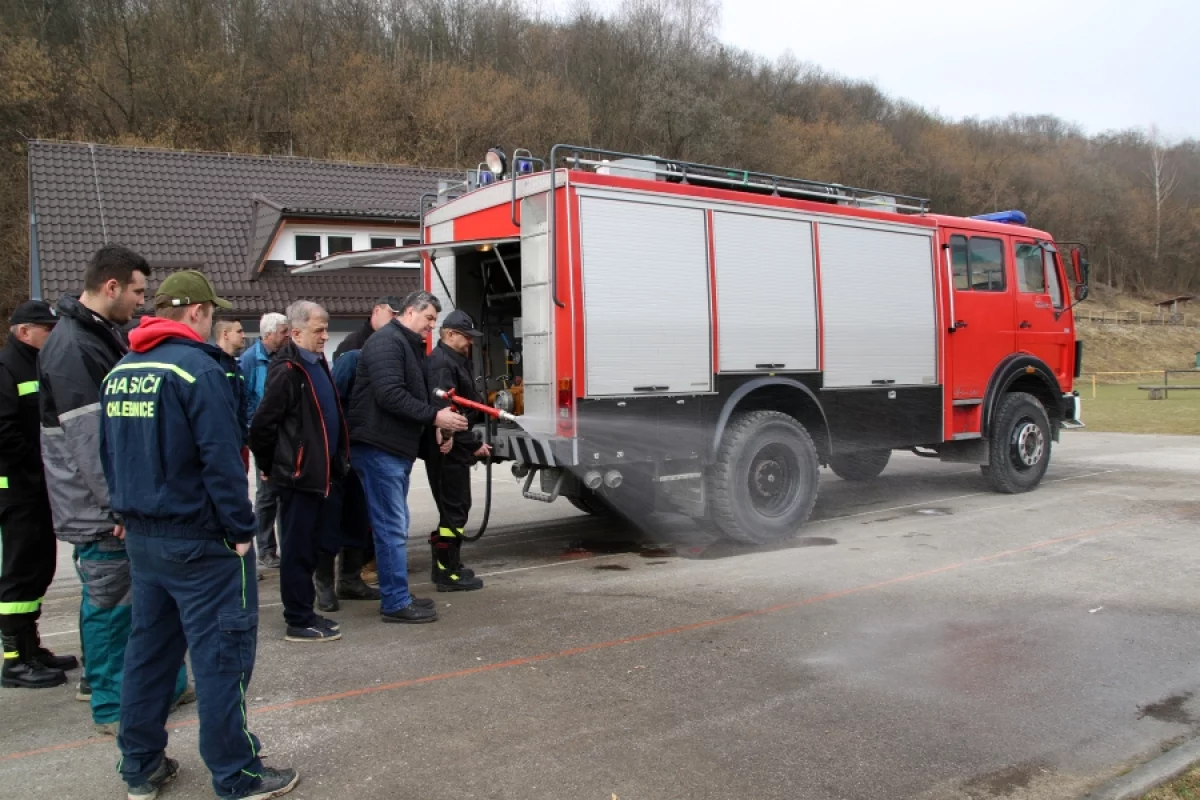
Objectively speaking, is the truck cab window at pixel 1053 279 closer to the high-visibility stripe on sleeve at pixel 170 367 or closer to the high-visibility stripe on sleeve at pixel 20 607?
the high-visibility stripe on sleeve at pixel 170 367

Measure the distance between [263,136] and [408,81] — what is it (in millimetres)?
6797

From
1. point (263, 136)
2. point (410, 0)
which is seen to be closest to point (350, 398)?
point (263, 136)

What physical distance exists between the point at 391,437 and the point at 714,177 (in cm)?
368

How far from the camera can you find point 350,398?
5684 mm

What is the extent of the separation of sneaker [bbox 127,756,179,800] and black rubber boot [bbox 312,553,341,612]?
232 cm

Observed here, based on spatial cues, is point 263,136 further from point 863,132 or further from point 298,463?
point 863,132

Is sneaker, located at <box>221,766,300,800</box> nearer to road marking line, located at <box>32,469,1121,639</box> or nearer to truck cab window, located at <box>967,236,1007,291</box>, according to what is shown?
road marking line, located at <box>32,469,1121,639</box>

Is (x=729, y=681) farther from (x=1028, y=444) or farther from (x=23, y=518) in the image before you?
(x=1028, y=444)

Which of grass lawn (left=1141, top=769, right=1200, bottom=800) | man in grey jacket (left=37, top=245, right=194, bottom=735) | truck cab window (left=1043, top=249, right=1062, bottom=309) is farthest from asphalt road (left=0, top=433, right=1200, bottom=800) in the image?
truck cab window (left=1043, top=249, right=1062, bottom=309)

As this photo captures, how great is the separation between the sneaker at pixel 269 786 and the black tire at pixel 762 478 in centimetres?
454

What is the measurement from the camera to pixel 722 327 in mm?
7375

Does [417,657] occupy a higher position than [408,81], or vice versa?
[408,81]

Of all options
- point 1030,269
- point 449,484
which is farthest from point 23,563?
point 1030,269

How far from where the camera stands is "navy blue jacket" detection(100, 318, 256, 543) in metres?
3.15
